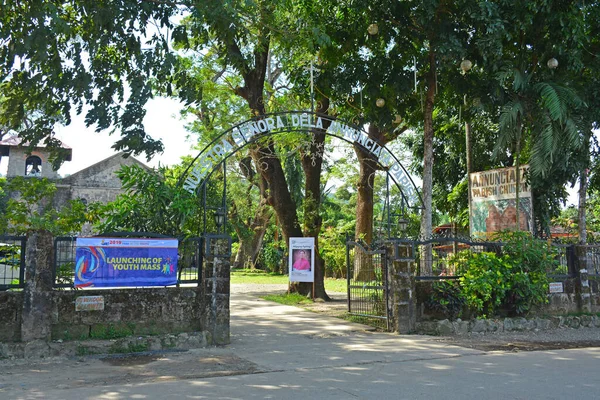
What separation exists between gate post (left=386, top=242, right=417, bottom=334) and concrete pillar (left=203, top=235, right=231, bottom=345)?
348 cm

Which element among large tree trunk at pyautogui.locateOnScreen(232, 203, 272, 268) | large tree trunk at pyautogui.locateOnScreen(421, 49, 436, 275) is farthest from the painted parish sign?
large tree trunk at pyautogui.locateOnScreen(232, 203, 272, 268)

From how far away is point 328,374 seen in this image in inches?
304

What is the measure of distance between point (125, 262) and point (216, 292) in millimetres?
1666

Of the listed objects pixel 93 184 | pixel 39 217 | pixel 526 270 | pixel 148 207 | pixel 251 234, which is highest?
pixel 93 184

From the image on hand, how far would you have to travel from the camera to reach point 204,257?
1017 centimetres

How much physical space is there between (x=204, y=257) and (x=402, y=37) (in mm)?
8271

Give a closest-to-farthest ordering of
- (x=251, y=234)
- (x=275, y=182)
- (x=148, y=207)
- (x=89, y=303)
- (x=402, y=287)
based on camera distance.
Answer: (x=89, y=303)
(x=148, y=207)
(x=402, y=287)
(x=275, y=182)
(x=251, y=234)

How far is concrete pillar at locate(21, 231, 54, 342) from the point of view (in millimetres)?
8742

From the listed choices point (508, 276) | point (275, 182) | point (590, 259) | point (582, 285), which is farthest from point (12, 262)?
point (590, 259)

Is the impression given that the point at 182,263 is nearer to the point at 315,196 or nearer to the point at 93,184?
the point at 315,196

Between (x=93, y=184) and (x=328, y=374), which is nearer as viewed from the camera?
(x=328, y=374)

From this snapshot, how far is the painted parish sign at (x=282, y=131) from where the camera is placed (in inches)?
446

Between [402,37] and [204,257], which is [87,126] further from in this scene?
[402,37]

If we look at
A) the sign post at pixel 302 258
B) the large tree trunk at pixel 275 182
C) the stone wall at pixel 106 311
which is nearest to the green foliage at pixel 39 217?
the stone wall at pixel 106 311
